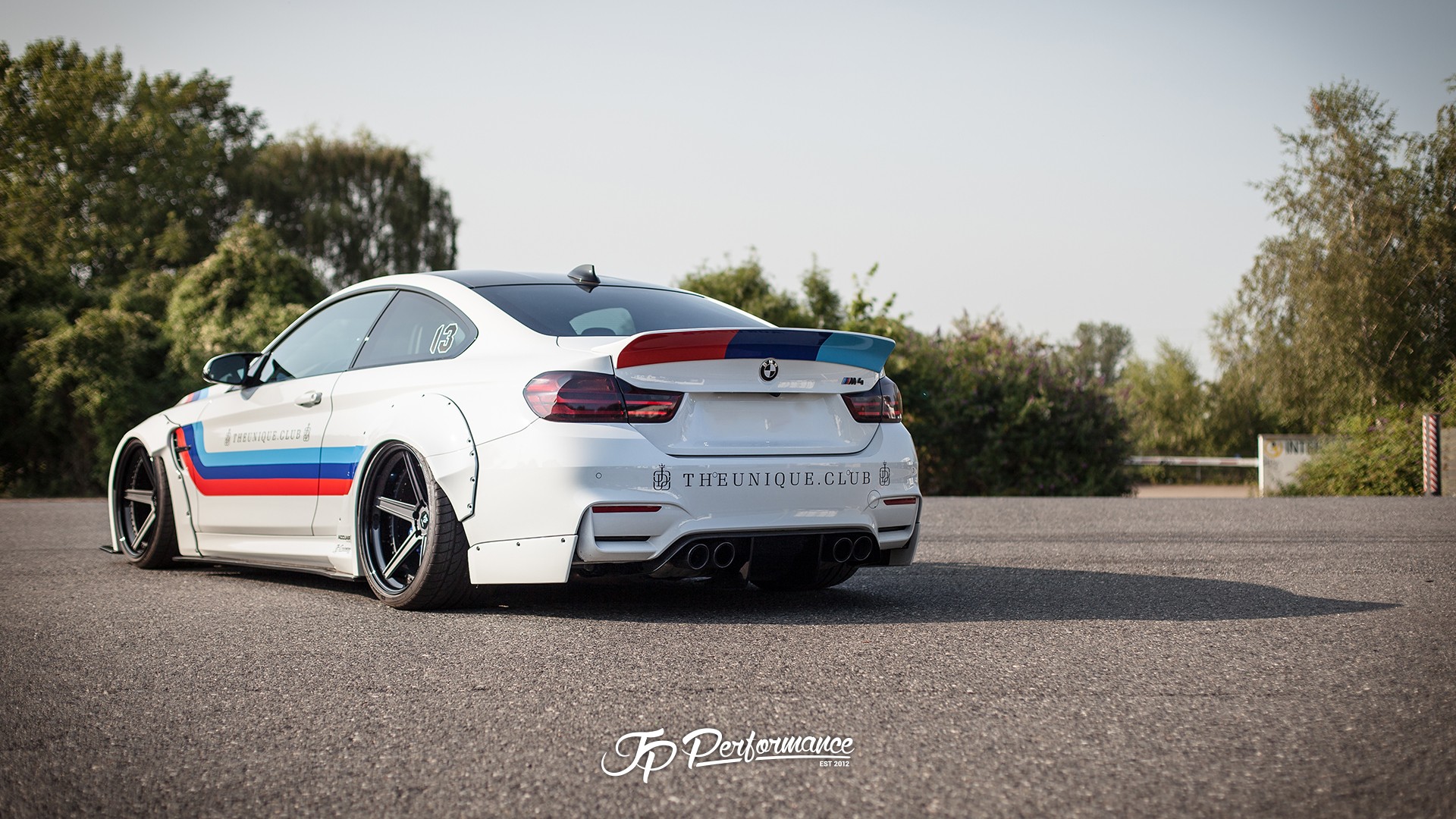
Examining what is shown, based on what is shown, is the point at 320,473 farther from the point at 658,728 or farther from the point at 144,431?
the point at 658,728

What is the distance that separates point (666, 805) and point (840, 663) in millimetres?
1504

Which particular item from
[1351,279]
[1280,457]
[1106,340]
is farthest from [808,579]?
[1106,340]

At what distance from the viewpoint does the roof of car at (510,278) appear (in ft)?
18.4

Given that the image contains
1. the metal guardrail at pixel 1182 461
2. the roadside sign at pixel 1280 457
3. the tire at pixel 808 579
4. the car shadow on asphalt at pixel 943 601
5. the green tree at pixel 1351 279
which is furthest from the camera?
the green tree at pixel 1351 279

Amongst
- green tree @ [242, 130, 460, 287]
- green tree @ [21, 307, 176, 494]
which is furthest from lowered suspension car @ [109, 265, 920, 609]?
green tree @ [242, 130, 460, 287]

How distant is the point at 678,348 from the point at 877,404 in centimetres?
103

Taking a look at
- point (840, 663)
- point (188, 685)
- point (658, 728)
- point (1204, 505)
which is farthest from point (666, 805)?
point (1204, 505)

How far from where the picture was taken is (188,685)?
3.72 meters

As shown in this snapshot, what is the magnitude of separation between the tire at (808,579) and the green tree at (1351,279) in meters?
31.8

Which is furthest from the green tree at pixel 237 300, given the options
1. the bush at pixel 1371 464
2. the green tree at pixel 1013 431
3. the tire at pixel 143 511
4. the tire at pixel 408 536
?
the bush at pixel 1371 464

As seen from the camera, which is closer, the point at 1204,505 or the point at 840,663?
the point at 840,663

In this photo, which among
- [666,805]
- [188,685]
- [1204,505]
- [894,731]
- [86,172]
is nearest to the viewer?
[666,805]

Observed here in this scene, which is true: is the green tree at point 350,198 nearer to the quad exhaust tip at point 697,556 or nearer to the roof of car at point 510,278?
the roof of car at point 510,278

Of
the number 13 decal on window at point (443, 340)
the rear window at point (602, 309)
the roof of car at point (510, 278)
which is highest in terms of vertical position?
the roof of car at point (510, 278)
